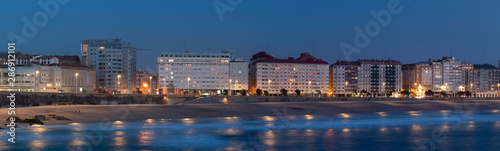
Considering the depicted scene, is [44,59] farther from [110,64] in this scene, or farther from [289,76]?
[289,76]

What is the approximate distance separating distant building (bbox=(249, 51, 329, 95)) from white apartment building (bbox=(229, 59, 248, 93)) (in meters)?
5.63

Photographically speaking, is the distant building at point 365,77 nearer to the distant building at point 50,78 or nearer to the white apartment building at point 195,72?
the white apartment building at point 195,72

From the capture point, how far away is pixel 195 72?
16062 cm

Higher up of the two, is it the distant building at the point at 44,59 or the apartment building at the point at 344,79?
the distant building at the point at 44,59

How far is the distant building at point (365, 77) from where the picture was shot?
188125 millimetres

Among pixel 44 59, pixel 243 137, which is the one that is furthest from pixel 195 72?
pixel 243 137

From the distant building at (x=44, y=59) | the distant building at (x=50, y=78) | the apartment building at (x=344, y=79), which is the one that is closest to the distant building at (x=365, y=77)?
the apartment building at (x=344, y=79)

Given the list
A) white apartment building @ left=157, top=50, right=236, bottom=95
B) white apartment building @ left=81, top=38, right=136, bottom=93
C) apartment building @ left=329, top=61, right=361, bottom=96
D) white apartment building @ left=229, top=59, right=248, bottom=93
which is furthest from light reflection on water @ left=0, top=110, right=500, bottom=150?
apartment building @ left=329, top=61, right=361, bottom=96

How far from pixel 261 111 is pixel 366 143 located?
136ft

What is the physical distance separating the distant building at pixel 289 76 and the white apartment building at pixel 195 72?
37.5 ft

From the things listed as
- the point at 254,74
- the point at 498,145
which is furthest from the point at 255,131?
the point at 254,74

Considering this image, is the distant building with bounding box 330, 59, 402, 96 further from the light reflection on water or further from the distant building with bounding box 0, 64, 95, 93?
the light reflection on water

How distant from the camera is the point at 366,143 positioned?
119 ft

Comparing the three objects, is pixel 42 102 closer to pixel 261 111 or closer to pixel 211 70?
pixel 261 111
